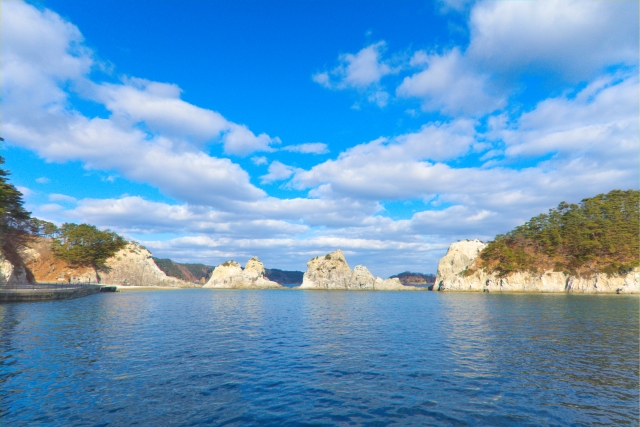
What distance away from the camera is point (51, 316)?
44.8 metres

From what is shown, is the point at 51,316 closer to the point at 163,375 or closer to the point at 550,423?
the point at 163,375

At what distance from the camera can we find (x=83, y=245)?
15462cm

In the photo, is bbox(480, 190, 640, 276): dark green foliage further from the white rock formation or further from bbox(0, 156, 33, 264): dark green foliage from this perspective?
the white rock formation

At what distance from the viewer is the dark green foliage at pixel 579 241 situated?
116m

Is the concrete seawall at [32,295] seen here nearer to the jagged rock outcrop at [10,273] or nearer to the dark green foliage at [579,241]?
the jagged rock outcrop at [10,273]

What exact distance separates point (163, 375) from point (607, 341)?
135 ft

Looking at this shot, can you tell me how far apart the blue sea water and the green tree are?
137556 mm

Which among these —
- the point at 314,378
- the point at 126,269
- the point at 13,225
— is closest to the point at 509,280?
the point at 314,378

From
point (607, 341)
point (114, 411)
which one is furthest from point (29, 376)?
point (607, 341)

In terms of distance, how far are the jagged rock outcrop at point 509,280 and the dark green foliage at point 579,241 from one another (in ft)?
9.15

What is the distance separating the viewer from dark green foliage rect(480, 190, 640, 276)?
11600cm

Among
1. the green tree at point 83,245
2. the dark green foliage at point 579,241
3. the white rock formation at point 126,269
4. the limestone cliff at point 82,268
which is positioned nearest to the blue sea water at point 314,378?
the dark green foliage at point 579,241

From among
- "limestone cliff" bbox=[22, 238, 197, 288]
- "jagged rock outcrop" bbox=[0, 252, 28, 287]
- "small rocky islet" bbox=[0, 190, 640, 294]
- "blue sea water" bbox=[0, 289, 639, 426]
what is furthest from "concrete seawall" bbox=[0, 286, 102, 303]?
"limestone cliff" bbox=[22, 238, 197, 288]

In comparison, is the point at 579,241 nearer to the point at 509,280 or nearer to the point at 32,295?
the point at 509,280
